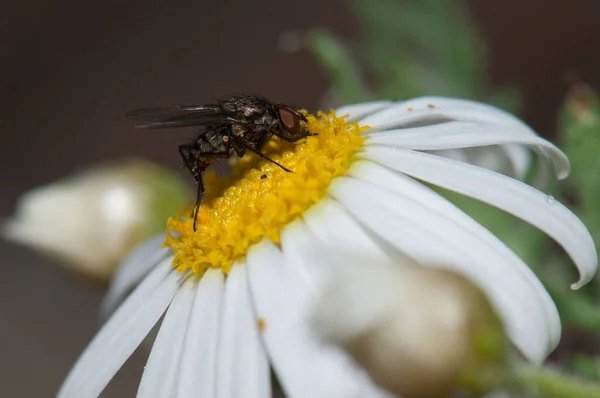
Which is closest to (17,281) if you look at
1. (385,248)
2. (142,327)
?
(142,327)

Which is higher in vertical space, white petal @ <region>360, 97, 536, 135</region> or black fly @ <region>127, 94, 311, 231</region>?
black fly @ <region>127, 94, 311, 231</region>

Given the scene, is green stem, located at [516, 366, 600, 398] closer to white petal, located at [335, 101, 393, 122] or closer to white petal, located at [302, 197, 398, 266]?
white petal, located at [302, 197, 398, 266]

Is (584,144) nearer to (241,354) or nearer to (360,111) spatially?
(360,111)

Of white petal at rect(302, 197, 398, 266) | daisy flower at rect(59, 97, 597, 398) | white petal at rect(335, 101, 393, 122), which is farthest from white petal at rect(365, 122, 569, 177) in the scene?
white petal at rect(302, 197, 398, 266)

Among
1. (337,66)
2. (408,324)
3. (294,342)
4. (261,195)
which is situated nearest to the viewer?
(408,324)

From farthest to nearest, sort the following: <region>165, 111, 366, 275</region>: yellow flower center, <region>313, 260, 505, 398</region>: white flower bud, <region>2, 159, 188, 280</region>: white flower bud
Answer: <region>2, 159, 188, 280</region>: white flower bud
<region>165, 111, 366, 275</region>: yellow flower center
<region>313, 260, 505, 398</region>: white flower bud

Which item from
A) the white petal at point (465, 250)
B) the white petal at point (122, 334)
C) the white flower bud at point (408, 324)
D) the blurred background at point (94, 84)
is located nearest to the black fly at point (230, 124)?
the white petal at point (122, 334)

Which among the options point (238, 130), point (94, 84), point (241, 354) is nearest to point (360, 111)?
point (238, 130)
